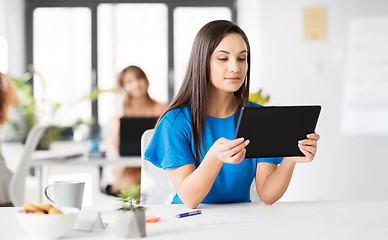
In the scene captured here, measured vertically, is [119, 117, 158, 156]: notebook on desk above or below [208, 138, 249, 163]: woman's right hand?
below

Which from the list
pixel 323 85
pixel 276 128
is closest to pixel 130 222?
pixel 276 128

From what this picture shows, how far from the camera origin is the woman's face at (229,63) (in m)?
1.45

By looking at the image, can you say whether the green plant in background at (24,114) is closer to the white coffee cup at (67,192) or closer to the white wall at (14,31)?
the white wall at (14,31)

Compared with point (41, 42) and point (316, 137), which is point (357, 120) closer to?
point (316, 137)

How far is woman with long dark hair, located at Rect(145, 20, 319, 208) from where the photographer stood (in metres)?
1.45

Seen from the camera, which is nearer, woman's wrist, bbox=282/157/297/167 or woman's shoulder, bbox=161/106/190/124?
woman's wrist, bbox=282/157/297/167

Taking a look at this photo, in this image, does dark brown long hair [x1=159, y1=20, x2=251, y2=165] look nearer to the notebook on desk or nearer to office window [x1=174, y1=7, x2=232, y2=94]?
the notebook on desk

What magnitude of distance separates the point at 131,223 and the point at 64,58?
483 cm

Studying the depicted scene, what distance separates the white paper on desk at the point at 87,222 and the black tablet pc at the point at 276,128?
15.9 inches

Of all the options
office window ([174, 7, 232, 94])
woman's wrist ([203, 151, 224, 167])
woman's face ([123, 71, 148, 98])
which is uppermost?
office window ([174, 7, 232, 94])

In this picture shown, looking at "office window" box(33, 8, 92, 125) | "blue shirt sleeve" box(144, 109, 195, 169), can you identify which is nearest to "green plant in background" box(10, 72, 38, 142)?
"office window" box(33, 8, 92, 125)

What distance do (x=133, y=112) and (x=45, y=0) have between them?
8.43 ft

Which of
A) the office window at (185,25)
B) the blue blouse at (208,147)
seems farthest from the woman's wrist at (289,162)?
the office window at (185,25)

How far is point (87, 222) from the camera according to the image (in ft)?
3.65
